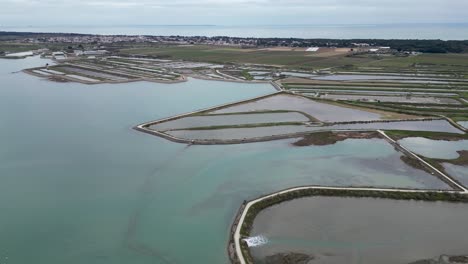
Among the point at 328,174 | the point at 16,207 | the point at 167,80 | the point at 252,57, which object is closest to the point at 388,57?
the point at 252,57

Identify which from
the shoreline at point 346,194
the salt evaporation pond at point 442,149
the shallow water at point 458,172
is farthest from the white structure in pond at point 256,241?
the salt evaporation pond at point 442,149

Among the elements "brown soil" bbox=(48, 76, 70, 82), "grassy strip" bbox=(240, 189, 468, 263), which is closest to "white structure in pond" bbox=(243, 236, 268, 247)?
"grassy strip" bbox=(240, 189, 468, 263)

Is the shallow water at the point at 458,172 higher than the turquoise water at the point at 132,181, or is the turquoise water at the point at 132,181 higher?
the shallow water at the point at 458,172

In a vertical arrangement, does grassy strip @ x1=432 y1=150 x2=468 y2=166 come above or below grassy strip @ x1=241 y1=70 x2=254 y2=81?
below

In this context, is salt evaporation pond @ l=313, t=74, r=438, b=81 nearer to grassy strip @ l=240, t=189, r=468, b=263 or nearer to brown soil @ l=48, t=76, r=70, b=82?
brown soil @ l=48, t=76, r=70, b=82

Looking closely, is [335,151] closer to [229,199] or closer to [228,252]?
[229,199]

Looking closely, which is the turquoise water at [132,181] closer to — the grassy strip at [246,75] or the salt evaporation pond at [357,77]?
the grassy strip at [246,75]
